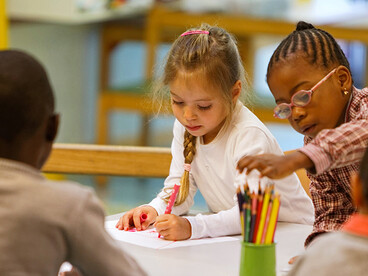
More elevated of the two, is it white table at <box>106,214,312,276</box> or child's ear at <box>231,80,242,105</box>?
child's ear at <box>231,80,242,105</box>

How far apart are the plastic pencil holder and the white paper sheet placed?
1.00ft

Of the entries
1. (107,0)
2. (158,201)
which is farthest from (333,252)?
(107,0)

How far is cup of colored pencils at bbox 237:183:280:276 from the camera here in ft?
3.23

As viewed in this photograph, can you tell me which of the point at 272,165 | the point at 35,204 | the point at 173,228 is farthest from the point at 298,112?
the point at 35,204

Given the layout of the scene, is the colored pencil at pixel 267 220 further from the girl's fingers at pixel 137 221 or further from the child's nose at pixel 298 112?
the girl's fingers at pixel 137 221

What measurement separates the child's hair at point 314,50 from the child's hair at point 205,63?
0.26m

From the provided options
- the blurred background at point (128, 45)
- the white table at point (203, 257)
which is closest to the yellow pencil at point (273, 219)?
the white table at point (203, 257)

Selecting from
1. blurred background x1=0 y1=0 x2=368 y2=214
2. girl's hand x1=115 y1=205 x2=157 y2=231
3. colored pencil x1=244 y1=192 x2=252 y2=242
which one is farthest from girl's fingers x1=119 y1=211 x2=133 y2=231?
blurred background x1=0 y1=0 x2=368 y2=214

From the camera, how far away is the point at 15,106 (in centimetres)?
88

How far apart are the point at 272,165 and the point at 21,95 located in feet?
1.25

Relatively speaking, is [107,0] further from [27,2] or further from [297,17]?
[297,17]

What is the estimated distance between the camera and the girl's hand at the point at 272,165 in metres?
0.99

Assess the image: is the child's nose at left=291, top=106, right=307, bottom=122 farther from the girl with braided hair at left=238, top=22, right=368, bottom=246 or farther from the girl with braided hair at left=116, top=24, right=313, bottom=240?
the girl with braided hair at left=116, top=24, right=313, bottom=240

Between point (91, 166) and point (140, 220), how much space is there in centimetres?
68
